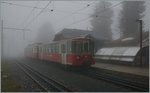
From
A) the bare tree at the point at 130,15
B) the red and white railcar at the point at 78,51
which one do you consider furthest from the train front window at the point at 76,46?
the bare tree at the point at 130,15

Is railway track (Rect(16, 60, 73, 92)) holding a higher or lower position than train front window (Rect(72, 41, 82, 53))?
lower

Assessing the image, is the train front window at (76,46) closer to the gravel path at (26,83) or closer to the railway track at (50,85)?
the railway track at (50,85)

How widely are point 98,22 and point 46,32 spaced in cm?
3406

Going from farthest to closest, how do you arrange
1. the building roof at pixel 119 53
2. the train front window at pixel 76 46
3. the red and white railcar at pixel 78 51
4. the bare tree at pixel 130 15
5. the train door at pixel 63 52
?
1. the bare tree at pixel 130 15
2. the building roof at pixel 119 53
3. the train door at pixel 63 52
4. the train front window at pixel 76 46
5. the red and white railcar at pixel 78 51

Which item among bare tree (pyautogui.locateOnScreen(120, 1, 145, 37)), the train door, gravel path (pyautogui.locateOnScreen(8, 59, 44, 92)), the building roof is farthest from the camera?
bare tree (pyautogui.locateOnScreen(120, 1, 145, 37))

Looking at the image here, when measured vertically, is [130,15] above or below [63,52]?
above

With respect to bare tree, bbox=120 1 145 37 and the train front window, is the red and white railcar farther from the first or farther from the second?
bare tree, bbox=120 1 145 37

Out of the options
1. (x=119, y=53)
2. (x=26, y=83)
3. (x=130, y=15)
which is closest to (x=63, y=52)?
(x=26, y=83)

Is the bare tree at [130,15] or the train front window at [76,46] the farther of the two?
the bare tree at [130,15]

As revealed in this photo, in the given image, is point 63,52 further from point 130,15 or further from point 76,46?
point 130,15

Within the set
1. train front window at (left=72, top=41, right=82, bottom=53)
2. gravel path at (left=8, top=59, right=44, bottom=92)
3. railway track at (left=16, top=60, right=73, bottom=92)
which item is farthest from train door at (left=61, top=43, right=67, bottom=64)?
railway track at (left=16, top=60, right=73, bottom=92)

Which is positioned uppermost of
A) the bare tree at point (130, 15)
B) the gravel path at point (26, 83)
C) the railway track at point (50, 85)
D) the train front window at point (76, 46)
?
the bare tree at point (130, 15)

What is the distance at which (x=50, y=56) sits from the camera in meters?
24.8

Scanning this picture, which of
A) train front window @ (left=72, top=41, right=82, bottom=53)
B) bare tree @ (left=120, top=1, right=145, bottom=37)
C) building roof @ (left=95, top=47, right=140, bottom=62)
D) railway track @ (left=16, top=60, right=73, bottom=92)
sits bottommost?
railway track @ (left=16, top=60, right=73, bottom=92)
